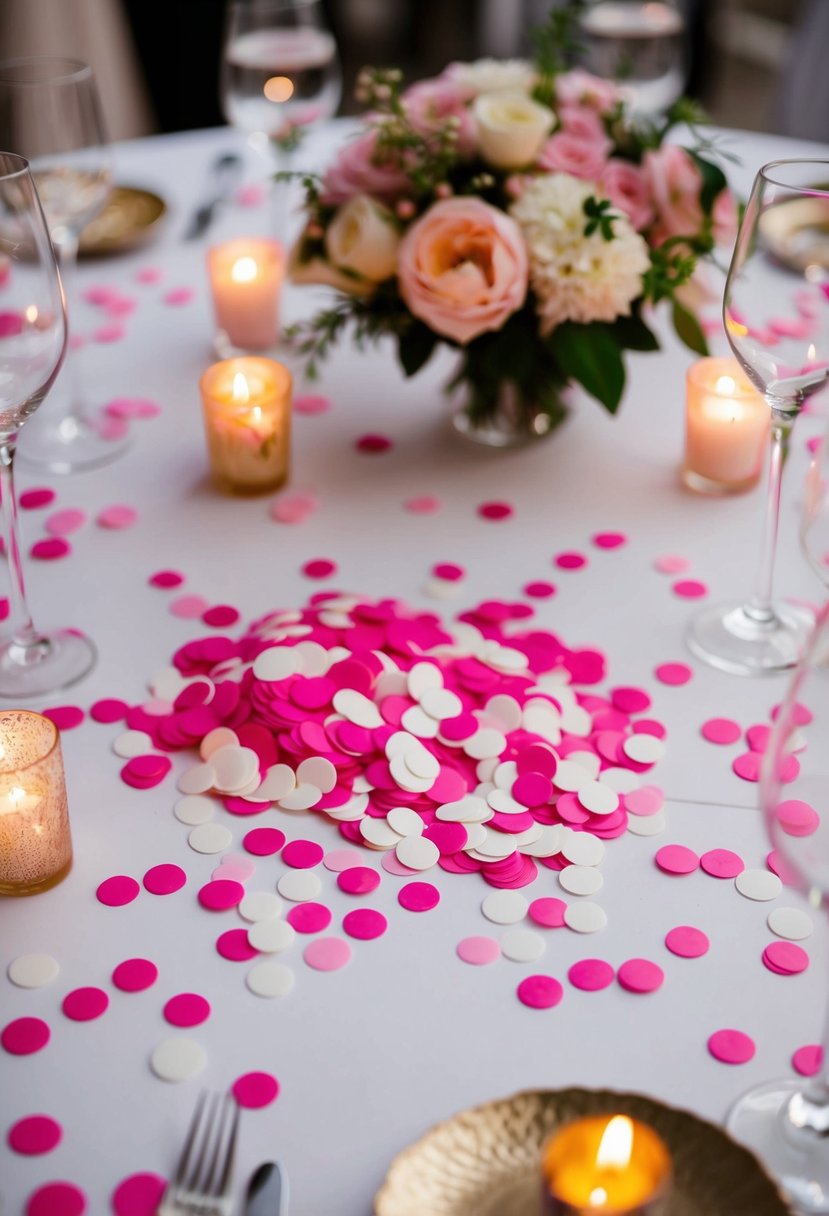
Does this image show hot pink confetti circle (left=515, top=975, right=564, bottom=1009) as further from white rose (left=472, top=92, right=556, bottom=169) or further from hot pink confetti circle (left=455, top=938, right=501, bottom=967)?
white rose (left=472, top=92, right=556, bottom=169)

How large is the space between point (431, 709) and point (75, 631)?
1.09 ft

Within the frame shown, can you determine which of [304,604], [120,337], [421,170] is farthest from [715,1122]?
[120,337]

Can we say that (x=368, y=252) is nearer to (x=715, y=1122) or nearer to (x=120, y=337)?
(x=120, y=337)

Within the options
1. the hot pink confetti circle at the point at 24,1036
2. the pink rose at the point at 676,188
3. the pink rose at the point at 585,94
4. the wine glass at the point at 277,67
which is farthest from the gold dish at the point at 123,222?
the hot pink confetti circle at the point at 24,1036

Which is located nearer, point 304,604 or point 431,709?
point 431,709

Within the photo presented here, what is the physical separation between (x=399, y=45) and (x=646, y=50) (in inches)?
123

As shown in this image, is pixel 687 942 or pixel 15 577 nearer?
pixel 687 942

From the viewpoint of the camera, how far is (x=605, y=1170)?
564 millimetres

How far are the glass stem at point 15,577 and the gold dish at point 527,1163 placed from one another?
22.0 inches

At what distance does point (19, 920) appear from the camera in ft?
2.63

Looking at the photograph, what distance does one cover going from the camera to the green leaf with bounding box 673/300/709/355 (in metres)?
1.22

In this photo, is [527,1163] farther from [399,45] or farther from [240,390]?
[399,45]

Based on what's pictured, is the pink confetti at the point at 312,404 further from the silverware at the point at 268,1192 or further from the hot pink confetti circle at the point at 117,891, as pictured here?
the silverware at the point at 268,1192

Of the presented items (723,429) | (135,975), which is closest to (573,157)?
(723,429)
